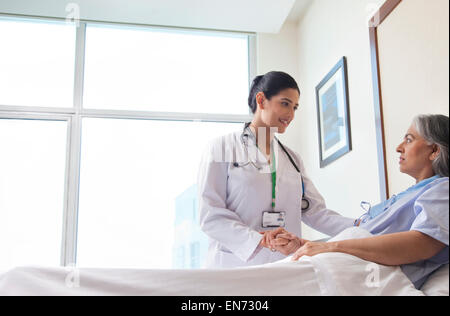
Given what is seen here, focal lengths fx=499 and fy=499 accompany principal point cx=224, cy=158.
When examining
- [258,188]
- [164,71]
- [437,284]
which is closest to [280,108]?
[258,188]

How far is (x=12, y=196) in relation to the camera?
3293 millimetres

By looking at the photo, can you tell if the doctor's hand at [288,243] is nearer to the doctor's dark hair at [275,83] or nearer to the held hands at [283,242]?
the held hands at [283,242]

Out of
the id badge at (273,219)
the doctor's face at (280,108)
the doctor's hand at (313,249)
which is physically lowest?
the doctor's hand at (313,249)

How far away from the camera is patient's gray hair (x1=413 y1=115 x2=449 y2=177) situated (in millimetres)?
1397

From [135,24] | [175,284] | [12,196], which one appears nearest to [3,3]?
[135,24]

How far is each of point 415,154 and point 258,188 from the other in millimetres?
685

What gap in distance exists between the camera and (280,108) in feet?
6.93

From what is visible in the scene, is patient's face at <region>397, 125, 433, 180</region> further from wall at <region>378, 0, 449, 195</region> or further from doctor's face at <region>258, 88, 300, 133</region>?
doctor's face at <region>258, 88, 300, 133</region>

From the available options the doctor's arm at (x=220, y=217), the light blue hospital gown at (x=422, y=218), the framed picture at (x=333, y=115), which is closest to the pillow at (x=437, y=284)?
the light blue hospital gown at (x=422, y=218)

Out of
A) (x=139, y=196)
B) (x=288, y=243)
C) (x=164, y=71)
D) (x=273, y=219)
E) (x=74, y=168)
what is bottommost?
(x=288, y=243)

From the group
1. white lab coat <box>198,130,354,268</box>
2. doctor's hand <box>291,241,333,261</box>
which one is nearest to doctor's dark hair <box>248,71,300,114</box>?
white lab coat <box>198,130,354,268</box>

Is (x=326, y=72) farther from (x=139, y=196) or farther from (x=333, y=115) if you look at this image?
(x=139, y=196)

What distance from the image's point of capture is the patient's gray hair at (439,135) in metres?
1.40

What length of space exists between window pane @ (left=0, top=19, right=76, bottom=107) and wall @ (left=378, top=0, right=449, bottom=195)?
2.24 metres
